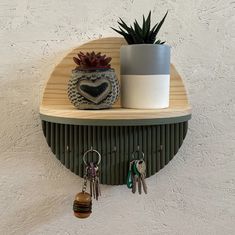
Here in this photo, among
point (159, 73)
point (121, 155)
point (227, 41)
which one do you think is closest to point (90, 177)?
point (121, 155)

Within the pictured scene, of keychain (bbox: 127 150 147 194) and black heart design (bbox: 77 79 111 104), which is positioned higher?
black heart design (bbox: 77 79 111 104)

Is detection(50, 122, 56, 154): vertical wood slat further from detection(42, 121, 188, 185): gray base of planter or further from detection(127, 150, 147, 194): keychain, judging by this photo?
detection(127, 150, 147, 194): keychain

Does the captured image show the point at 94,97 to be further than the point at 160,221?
No

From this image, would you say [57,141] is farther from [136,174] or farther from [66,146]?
[136,174]

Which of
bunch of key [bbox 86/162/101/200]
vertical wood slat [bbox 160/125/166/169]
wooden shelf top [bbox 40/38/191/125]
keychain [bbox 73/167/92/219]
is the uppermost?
wooden shelf top [bbox 40/38/191/125]

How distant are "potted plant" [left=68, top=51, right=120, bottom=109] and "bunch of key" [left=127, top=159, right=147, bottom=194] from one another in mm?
114

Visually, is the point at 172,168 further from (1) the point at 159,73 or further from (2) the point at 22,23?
(2) the point at 22,23

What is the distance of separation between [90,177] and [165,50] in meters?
0.21

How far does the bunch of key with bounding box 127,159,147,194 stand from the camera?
527 millimetres

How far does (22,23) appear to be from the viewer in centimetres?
53

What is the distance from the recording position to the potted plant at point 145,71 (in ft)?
1.56

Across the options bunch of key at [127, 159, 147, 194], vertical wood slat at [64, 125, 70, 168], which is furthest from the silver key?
vertical wood slat at [64, 125, 70, 168]

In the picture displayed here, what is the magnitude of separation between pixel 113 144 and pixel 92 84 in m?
0.12

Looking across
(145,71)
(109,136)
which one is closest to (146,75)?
(145,71)
